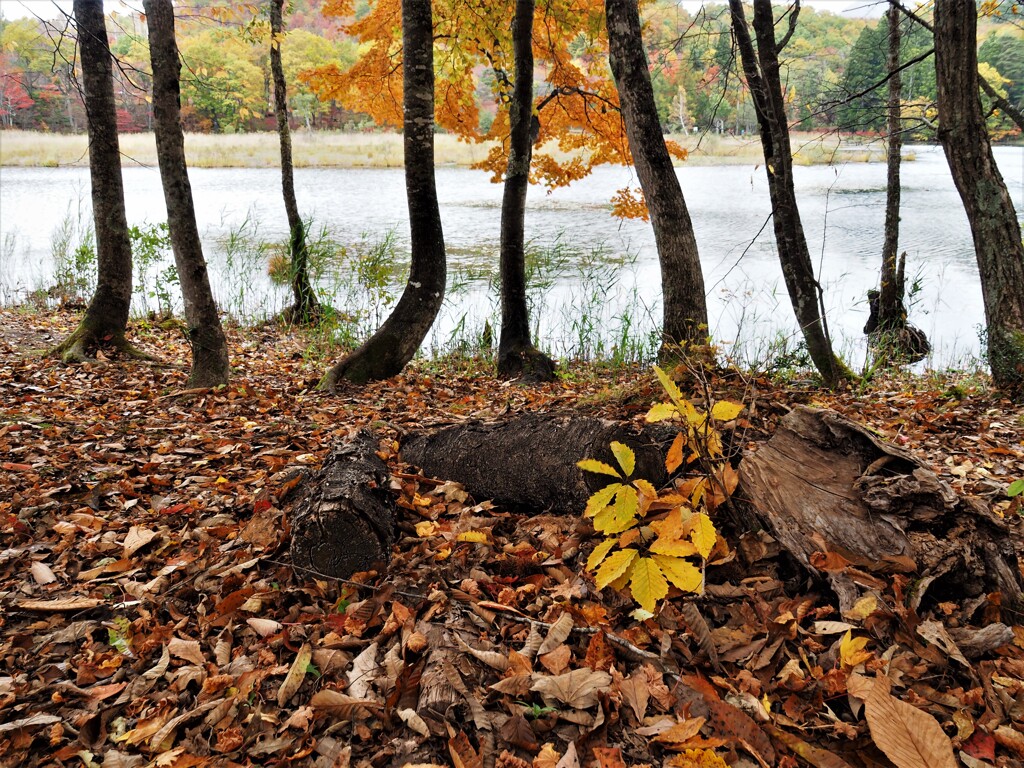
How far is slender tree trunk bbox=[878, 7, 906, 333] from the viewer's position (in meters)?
8.77

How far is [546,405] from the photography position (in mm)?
4285

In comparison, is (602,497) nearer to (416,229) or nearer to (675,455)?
(675,455)

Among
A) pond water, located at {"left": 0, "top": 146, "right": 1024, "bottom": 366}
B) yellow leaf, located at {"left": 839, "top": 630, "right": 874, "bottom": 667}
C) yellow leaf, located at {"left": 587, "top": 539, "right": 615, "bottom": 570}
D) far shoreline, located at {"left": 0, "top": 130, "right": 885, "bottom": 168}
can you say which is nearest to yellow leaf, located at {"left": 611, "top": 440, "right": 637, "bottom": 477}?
yellow leaf, located at {"left": 587, "top": 539, "right": 615, "bottom": 570}

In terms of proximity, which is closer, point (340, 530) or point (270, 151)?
point (340, 530)

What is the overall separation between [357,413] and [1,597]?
256cm

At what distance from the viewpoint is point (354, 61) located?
58.1ft

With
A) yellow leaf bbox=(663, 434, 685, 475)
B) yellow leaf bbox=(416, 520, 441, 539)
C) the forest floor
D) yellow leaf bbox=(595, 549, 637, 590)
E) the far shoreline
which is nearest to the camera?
the forest floor

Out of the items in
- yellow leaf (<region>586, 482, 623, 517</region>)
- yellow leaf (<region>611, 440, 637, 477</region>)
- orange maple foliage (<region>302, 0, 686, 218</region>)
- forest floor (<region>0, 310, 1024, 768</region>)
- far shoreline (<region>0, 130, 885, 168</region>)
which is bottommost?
forest floor (<region>0, 310, 1024, 768</region>)

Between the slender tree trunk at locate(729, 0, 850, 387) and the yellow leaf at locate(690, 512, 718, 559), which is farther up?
the slender tree trunk at locate(729, 0, 850, 387)

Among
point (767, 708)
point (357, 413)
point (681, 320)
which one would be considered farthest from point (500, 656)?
point (681, 320)

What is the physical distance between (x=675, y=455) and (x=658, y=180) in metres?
3.28

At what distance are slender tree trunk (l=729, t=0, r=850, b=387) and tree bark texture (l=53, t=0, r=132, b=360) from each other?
19.5 ft

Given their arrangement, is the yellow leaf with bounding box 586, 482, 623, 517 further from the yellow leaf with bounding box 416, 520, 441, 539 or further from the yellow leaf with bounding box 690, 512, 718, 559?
the yellow leaf with bounding box 416, 520, 441, 539

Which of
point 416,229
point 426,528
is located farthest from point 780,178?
point 426,528
